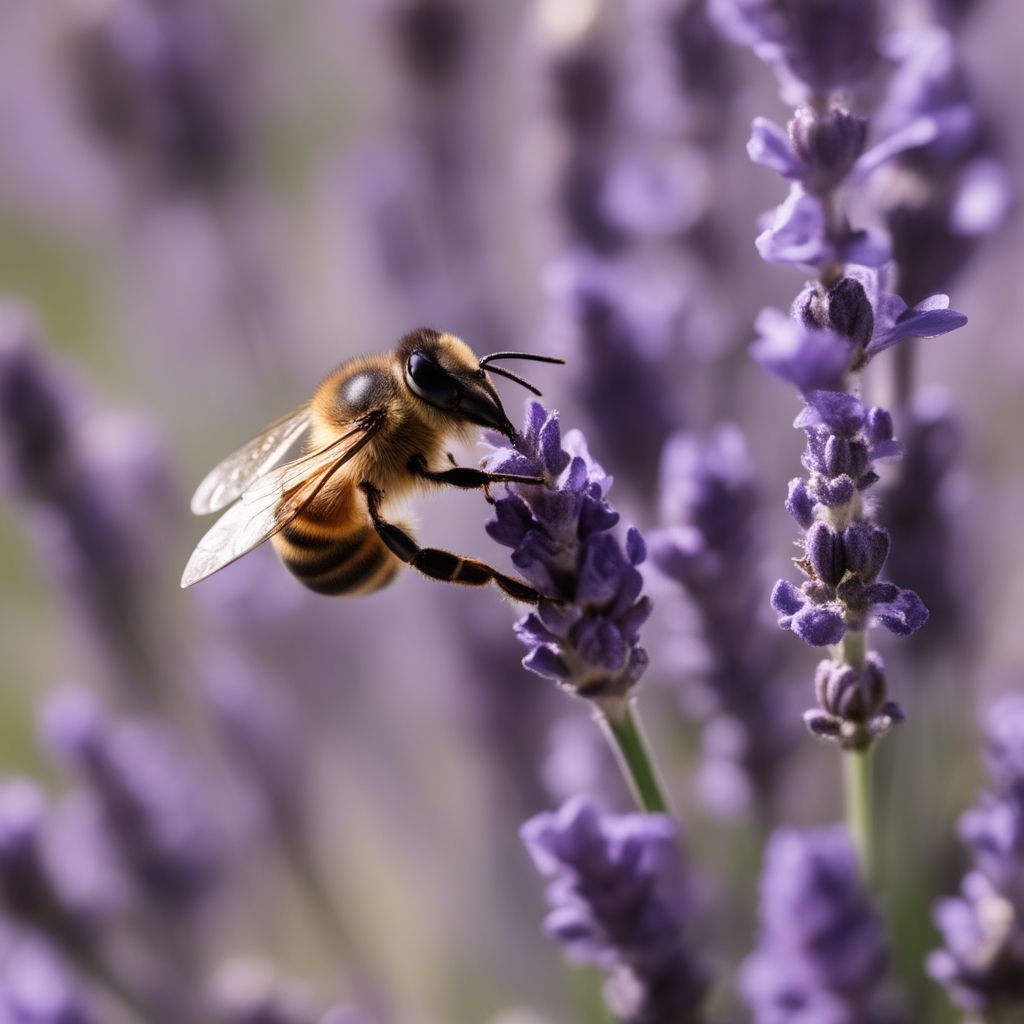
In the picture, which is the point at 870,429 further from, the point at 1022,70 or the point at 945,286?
the point at 1022,70

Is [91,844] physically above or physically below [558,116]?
below

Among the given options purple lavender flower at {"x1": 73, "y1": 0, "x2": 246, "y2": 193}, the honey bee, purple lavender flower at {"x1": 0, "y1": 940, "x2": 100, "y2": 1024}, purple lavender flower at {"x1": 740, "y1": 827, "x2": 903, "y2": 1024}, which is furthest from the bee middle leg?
purple lavender flower at {"x1": 73, "y1": 0, "x2": 246, "y2": 193}

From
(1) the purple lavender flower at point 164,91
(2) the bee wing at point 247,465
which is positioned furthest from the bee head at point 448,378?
(1) the purple lavender flower at point 164,91

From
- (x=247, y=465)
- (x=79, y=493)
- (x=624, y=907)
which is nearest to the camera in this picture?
(x=624, y=907)

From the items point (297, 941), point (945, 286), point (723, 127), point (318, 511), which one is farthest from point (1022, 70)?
point (297, 941)

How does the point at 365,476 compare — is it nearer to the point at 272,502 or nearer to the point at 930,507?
the point at 272,502

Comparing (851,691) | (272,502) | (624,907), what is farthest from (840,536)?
(272,502)

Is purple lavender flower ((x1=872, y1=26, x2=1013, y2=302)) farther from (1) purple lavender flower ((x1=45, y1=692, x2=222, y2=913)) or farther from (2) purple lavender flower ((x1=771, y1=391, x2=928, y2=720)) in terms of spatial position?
(1) purple lavender flower ((x1=45, y1=692, x2=222, y2=913))
